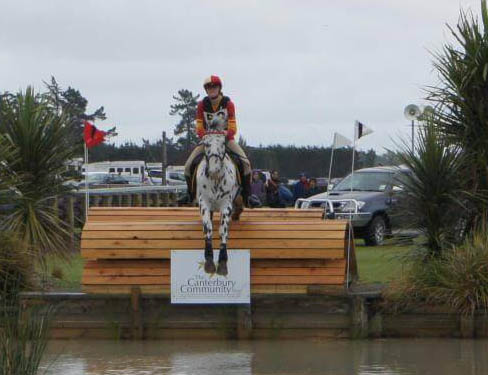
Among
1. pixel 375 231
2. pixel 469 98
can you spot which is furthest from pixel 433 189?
pixel 375 231

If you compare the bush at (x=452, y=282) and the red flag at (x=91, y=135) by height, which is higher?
the red flag at (x=91, y=135)

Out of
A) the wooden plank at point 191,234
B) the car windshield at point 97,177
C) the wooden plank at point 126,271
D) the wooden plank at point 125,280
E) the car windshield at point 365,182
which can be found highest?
the car windshield at point 97,177

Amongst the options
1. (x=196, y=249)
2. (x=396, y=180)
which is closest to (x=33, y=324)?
(x=196, y=249)

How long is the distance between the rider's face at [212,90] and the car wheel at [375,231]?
12.8 m

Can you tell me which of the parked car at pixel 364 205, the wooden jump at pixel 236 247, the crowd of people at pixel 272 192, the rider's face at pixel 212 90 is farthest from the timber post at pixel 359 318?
the crowd of people at pixel 272 192

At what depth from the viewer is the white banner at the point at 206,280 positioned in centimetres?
1495

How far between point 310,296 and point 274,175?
17916 millimetres

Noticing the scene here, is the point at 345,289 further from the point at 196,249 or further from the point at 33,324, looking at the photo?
the point at 33,324

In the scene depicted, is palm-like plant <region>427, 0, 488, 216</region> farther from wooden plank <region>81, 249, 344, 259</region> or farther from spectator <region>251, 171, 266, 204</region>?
spectator <region>251, 171, 266, 204</region>

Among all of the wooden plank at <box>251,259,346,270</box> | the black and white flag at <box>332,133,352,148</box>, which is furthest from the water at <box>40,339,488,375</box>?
the black and white flag at <box>332,133,352,148</box>

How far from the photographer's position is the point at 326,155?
66.5 meters

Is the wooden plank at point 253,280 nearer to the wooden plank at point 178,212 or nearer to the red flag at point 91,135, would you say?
the wooden plank at point 178,212

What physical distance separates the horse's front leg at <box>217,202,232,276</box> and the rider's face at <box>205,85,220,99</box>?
138 cm

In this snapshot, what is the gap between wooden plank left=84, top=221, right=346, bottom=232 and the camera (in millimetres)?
15375
